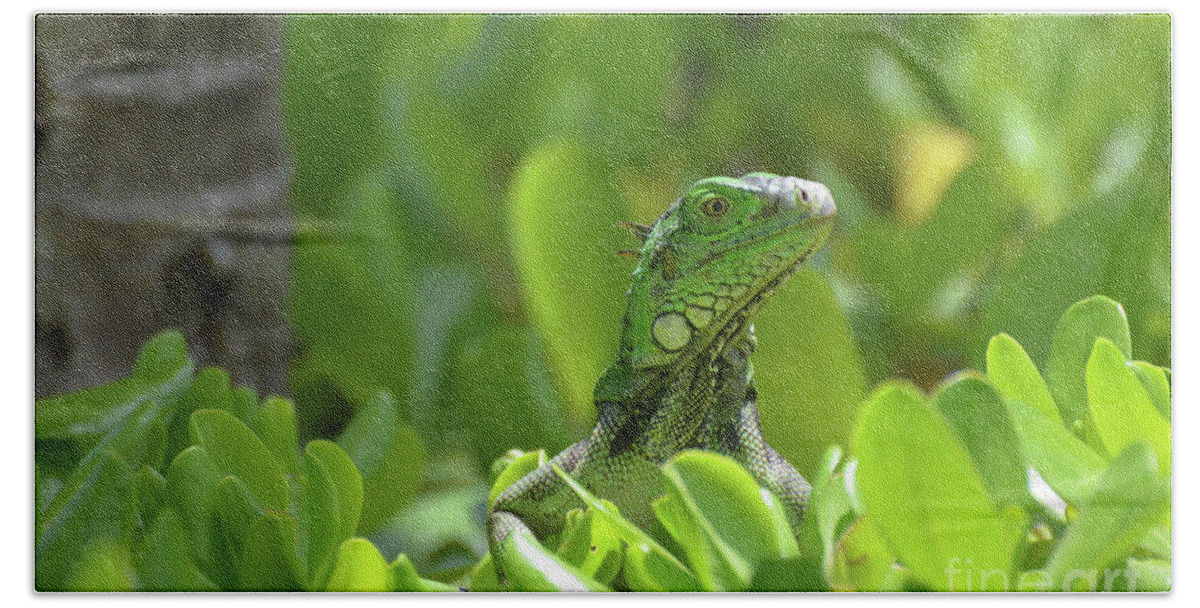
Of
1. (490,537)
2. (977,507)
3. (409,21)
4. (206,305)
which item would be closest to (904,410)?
(977,507)

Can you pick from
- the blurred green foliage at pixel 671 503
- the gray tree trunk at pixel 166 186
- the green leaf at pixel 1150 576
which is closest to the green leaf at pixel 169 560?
the blurred green foliage at pixel 671 503

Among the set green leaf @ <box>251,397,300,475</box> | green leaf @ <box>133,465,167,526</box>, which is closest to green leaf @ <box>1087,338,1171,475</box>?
green leaf @ <box>251,397,300,475</box>

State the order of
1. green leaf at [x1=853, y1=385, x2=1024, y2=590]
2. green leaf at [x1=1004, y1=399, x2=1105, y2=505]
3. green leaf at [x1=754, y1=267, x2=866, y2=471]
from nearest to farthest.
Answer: green leaf at [x1=853, y1=385, x2=1024, y2=590] < green leaf at [x1=1004, y1=399, x2=1105, y2=505] < green leaf at [x1=754, y1=267, x2=866, y2=471]

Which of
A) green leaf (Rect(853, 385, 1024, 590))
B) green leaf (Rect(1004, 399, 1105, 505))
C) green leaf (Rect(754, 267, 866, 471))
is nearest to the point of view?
green leaf (Rect(853, 385, 1024, 590))

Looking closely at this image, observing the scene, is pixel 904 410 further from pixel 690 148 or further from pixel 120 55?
pixel 120 55

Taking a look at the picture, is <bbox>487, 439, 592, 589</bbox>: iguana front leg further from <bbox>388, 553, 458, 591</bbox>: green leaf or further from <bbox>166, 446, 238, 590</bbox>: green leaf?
<bbox>166, 446, 238, 590</bbox>: green leaf

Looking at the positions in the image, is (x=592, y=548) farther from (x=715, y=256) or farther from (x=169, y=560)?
(x=169, y=560)
